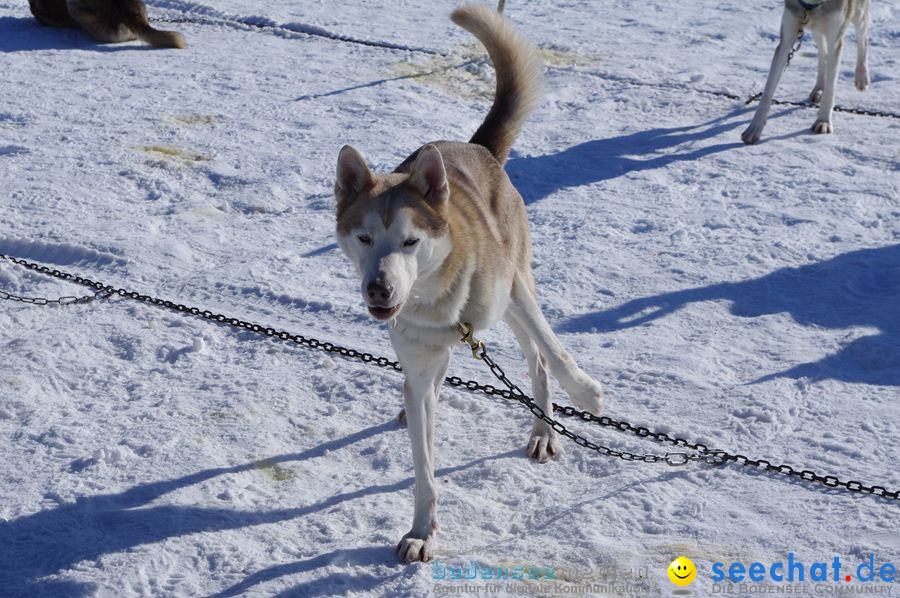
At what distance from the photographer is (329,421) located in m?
4.25

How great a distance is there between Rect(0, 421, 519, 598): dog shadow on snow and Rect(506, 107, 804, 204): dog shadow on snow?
10.4ft

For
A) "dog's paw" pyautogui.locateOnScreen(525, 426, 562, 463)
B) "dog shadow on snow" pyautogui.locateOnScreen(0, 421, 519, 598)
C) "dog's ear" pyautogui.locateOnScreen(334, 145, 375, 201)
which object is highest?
"dog's ear" pyautogui.locateOnScreen(334, 145, 375, 201)

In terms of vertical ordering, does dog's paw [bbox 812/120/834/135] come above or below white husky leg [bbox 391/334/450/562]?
above

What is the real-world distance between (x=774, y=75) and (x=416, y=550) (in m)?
5.02

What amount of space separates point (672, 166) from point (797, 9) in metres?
1.39

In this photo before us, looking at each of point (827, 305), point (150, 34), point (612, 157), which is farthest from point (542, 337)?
point (150, 34)

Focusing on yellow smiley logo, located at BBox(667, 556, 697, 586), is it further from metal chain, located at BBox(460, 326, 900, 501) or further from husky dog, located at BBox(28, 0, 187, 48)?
husky dog, located at BBox(28, 0, 187, 48)

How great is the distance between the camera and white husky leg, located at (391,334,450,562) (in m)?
3.40

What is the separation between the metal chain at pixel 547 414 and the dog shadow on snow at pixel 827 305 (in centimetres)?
70

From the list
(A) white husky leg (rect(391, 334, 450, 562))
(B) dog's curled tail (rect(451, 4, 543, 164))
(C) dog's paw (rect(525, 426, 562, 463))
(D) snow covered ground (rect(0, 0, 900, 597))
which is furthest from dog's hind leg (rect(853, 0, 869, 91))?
(A) white husky leg (rect(391, 334, 450, 562))

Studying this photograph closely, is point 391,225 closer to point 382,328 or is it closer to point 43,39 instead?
point 382,328

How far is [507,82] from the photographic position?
4.28m

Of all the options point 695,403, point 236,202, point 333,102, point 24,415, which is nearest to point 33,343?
point 24,415

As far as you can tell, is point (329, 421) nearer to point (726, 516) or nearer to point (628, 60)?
point (726, 516)
